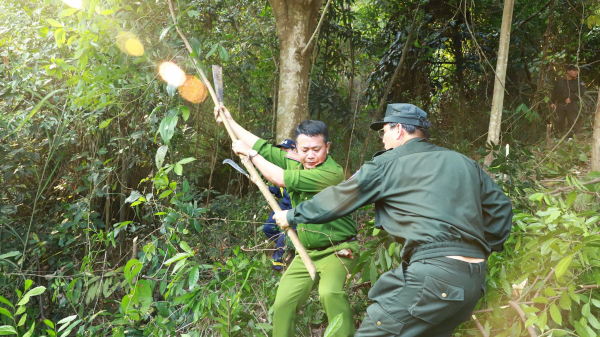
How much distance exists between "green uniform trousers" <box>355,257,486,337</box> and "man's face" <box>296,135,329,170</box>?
0.97 m

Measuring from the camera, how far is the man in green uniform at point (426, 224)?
1.91m

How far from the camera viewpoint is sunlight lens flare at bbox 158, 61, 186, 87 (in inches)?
116

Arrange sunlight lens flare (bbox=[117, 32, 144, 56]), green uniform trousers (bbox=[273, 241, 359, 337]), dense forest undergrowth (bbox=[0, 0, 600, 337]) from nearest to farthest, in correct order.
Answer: green uniform trousers (bbox=[273, 241, 359, 337]), dense forest undergrowth (bbox=[0, 0, 600, 337]), sunlight lens flare (bbox=[117, 32, 144, 56])

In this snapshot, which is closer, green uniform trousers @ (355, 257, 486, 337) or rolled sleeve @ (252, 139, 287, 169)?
green uniform trousers @ (355, 257, 486, 337)

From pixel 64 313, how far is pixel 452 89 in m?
7.67

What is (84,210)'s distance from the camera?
4047 millimetres

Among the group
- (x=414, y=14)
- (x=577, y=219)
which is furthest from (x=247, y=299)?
(x=414, y=14)

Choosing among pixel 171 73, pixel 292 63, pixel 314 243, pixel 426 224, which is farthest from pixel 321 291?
pixel 292 63

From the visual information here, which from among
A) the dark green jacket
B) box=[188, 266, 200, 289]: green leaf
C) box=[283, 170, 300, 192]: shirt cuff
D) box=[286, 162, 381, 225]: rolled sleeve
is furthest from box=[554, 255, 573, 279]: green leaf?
box=[188, 266, 200, 289]: green leaf

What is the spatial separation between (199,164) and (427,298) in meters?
4.56

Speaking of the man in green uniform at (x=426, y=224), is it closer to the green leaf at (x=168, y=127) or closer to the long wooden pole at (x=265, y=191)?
the long wooden pole at (x=265, y=191)

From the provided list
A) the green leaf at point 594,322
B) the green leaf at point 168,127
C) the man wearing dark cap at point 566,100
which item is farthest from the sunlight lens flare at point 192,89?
the man wearing dark cap at point 566,100

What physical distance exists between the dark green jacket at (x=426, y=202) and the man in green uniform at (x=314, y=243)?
44 centimetres

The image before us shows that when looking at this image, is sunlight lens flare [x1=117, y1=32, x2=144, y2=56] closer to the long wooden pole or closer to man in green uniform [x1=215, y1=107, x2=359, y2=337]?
the long wooden pole
